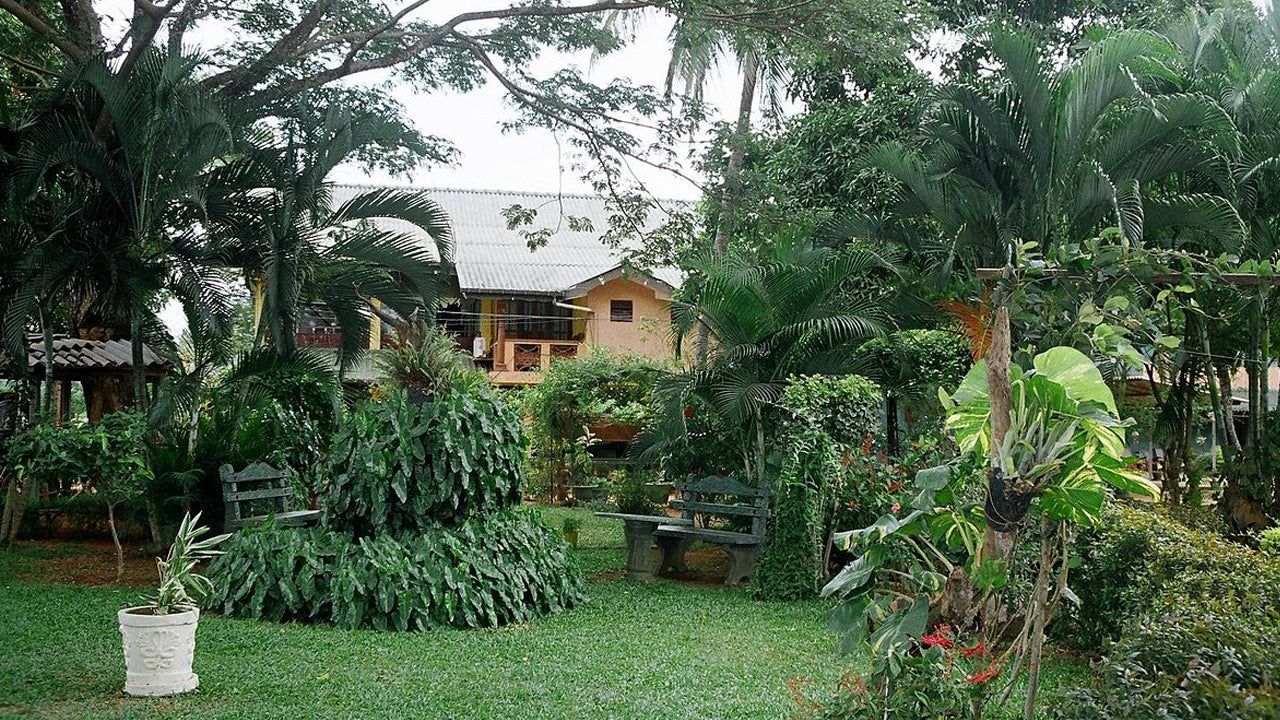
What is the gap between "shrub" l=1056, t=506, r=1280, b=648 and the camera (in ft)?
17.2

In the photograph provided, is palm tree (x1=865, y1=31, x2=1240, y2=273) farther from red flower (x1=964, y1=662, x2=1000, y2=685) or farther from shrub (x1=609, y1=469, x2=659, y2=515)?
red flower (x1=964, y1=662, x2=1000, y2=685)

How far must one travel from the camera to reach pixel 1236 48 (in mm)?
12297

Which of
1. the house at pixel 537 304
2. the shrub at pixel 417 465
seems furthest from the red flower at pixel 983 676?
the house at pixel 537 304

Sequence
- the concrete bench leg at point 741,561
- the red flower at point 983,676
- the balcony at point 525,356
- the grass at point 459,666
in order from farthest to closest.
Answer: the balcony at point 525,356 < the concrete bench leg at point 741,561 < the grass at point 459,666 < the red flower at point 983,676

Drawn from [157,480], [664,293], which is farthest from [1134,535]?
[664,293]

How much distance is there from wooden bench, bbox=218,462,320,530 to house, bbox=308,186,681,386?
502 inches

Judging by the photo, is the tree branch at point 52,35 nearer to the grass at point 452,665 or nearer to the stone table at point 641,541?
the grass at point 452,665

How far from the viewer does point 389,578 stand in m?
8.09

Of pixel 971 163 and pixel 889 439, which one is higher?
pixel 971 163

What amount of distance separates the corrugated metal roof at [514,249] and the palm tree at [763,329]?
11.8 meters

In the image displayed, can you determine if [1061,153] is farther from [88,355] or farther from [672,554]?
[88,355]

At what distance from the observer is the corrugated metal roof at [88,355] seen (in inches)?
506

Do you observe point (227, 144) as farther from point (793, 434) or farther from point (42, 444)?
point (793, 434)

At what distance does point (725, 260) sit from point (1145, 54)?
4.55m
